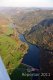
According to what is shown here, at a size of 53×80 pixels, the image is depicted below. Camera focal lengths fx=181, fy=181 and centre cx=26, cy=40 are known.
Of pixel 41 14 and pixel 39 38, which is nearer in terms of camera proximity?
pixel 39 38

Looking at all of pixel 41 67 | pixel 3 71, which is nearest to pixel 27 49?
pixel 41 67

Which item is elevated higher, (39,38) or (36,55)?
(39,38)

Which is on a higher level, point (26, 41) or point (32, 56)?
point (26, 41)

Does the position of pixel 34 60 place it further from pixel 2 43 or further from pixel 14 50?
pixel 2 43

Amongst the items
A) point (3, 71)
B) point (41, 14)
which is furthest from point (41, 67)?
point (3, 71)

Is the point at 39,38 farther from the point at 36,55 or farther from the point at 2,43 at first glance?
the point at 2,43

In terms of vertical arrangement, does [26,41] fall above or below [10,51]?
above
